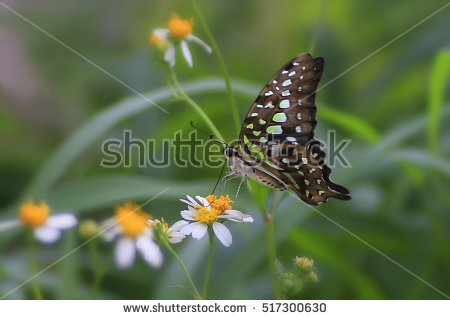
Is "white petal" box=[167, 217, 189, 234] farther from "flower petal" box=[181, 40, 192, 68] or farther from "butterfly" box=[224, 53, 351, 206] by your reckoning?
"flower petal" box=[181, 40, 192, 68]

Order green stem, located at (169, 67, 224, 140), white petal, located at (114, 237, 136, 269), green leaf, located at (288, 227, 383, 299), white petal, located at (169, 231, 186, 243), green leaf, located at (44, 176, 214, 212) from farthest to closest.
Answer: green leaf, located at (288, 227, 383, 299), green leaf, located at (44, 176, 214, 212), green stem, located at (169, 67, 224, 140), white petal, located at (169, 231, 186, 243), white petal, located at (114, 237, 136, 269)

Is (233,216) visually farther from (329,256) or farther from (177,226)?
(329,256)

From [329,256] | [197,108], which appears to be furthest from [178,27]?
[329,256]

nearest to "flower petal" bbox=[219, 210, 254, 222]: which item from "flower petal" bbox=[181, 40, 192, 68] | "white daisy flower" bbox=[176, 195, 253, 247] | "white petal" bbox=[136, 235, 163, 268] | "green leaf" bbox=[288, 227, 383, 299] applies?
"white daisy flower" bbox=[176, 195, 253, 247]

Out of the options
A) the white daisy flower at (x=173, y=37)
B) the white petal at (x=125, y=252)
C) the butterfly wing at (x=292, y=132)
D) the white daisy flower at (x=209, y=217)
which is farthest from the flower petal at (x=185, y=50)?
the white petal at (x=125, y=252)
